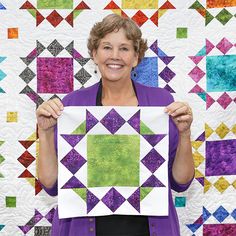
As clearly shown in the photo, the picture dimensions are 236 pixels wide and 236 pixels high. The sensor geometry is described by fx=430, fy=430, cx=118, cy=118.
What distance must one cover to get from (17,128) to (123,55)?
2.41 ft

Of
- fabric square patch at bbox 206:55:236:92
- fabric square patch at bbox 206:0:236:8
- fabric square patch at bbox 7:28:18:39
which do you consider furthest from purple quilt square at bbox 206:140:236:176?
fabric square patch at bbox 7:28:18:39

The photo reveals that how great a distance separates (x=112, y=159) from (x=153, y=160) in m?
0.11

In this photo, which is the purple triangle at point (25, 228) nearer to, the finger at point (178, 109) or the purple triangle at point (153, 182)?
the purple triangle at point (153, 182)

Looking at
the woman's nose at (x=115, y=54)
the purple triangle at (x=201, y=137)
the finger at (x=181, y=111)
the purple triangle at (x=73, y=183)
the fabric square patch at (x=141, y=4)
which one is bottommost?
the purple triangle at (x=73, y=183)

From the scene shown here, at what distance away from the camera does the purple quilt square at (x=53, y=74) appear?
5.51 feet

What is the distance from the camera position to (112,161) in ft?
3.76

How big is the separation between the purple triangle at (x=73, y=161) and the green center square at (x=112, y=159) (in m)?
0.02

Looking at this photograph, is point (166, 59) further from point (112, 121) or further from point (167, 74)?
point (112, 121)

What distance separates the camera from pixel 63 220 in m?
1.16

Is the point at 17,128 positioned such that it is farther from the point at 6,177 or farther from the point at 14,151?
the point at 6,177

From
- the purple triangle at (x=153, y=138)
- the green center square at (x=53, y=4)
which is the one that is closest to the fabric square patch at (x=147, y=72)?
the green center square at (x=53, y=4)

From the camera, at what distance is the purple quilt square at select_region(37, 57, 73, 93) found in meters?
1.68

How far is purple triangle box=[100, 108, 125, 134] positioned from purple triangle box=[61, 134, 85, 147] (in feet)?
0.25

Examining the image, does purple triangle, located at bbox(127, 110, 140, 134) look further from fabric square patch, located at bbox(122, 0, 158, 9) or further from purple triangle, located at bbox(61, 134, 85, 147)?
fabric square patch, located at bbox(122, 0, 158, 9)
